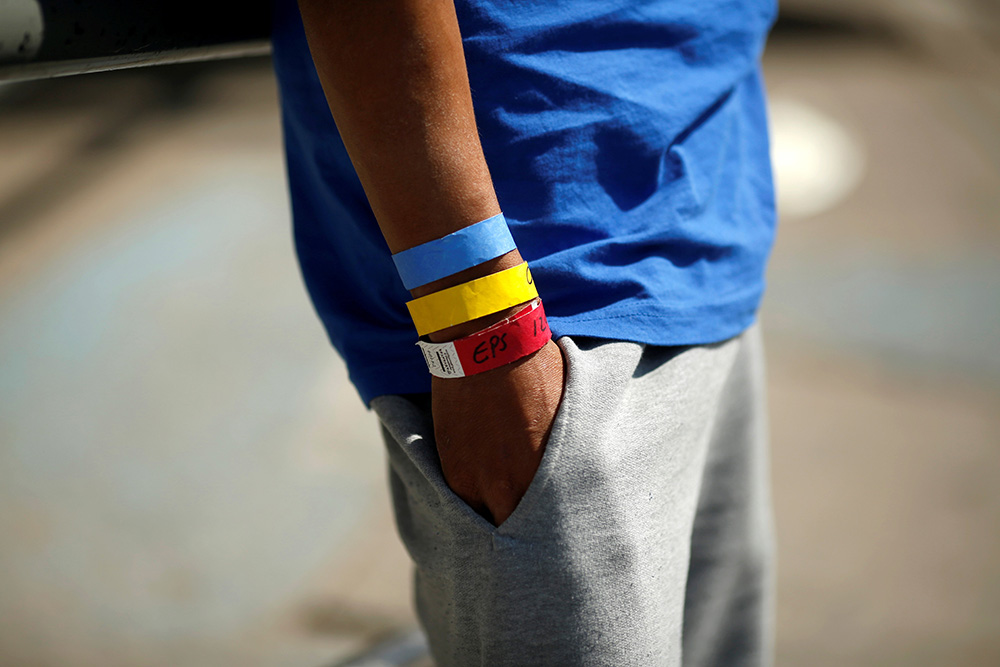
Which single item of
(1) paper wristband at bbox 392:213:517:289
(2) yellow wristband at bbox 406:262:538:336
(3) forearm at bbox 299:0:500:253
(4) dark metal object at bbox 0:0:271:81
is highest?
(4) dark metal object at bbox 0:0:271:81

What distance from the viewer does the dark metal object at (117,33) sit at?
0.65 meters

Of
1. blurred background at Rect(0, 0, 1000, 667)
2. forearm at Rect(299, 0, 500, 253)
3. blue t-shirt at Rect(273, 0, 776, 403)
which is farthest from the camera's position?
blurred background at Rect(0, 0, 1000, 667)

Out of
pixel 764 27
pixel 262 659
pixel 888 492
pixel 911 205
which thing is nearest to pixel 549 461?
pixel 764 27

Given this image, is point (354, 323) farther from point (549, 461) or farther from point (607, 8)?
point (607, 8)

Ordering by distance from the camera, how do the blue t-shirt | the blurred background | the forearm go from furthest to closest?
1. the blurred background
2. the blue t-shirt
3. the forearm

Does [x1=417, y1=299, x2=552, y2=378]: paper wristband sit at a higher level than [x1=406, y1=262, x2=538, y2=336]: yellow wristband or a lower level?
lower

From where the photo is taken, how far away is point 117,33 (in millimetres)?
716

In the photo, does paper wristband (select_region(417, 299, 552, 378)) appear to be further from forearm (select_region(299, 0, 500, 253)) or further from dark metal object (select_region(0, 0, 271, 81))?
dark metal object (select_region(0, 0, 271, 81))

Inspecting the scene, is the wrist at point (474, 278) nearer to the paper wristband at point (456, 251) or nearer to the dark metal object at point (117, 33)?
the paper wristband at point (456, 251)

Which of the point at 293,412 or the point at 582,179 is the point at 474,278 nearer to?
the point at 582,179

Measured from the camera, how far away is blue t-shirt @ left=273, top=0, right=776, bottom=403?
738mm

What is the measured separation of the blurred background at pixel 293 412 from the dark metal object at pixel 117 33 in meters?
0.40

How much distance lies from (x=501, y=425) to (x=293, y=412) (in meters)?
1.75

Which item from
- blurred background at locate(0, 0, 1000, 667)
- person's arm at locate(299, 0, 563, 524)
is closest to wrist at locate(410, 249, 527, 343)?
person's arm at locate(299, 0, 563, 524)
